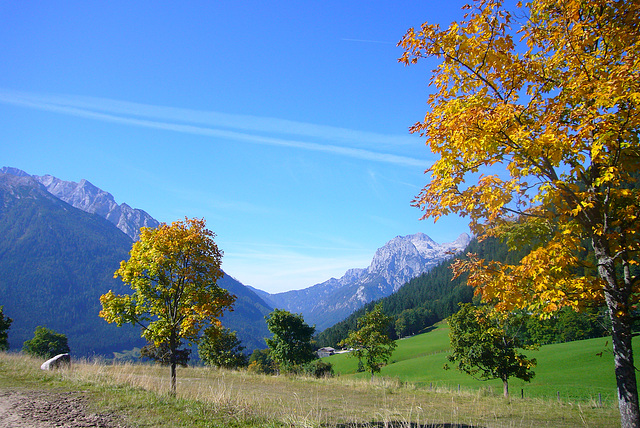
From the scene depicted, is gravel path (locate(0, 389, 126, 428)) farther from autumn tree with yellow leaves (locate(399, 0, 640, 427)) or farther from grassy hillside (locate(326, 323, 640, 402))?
grassy hillside (locate(326, 323, 640, 402))

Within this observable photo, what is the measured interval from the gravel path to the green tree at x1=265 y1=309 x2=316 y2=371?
130ft

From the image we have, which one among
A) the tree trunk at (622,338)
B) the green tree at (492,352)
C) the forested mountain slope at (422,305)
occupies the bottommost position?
the forested mountain slope at (422,305)

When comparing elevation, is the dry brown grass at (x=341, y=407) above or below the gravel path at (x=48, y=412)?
below

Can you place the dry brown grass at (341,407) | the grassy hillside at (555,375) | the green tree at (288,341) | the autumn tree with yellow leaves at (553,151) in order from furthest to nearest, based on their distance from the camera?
the green tree at (288,341)
the grassy hillside at (555,375)
the dry brown grass at (341,407)
the autumn tree with yellow leaves at (553,151)

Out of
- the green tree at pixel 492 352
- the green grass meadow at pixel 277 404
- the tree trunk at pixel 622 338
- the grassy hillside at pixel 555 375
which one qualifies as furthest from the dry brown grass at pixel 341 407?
the grassy hillside at pixel 555 375

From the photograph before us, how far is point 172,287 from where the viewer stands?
13.5 m

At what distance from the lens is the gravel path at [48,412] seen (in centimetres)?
718

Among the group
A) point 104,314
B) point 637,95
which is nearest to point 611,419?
point 637,95

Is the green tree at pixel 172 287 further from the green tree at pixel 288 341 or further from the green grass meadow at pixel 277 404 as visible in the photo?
the green tree at pixel 288 341

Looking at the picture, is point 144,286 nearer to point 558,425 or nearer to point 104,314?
point 104,314

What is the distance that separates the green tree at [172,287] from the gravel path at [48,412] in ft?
10.7

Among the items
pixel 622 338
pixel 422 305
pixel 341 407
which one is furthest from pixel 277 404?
pixel 422 305

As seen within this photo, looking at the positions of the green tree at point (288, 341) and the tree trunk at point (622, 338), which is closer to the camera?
the tree trunk at point (622, 338)

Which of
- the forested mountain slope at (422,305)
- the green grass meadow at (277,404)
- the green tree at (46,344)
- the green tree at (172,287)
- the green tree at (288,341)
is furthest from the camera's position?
the forested mountain slope at (422,305)
